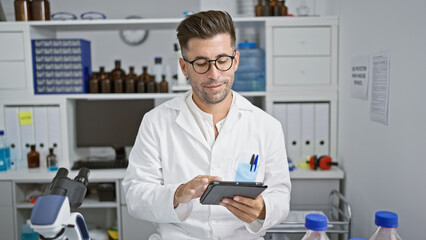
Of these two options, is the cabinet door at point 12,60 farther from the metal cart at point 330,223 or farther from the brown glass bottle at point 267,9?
the metal cart at point 330,223

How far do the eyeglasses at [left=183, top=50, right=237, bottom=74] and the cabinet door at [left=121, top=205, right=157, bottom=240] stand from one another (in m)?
1.52

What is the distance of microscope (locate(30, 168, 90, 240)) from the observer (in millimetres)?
804

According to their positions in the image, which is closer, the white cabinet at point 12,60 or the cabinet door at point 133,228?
the cabinet door at point 133,228

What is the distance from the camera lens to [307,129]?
2.79 meters

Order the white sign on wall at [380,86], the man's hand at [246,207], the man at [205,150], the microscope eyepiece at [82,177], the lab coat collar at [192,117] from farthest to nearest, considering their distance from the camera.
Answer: the white sign on wall at [380,86]
the lab coat collar at [192,117]
the man at [205,150]
the man's hand at [246,207]
the microscope eyepiece at [82,177]

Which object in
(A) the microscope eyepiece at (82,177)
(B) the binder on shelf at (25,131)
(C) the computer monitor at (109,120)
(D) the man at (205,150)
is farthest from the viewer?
(C) the computer monitor at (109,120)

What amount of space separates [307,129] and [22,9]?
214 cm

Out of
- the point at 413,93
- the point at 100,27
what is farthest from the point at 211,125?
the point at 100,27

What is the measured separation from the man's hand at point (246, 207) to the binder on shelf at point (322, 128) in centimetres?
150

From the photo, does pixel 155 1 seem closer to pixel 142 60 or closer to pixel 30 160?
pixel 142 60

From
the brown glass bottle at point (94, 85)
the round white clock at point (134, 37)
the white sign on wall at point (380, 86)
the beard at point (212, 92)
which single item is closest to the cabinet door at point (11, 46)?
the brown glass bottle at point (94, 85)

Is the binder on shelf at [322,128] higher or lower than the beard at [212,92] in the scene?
lower

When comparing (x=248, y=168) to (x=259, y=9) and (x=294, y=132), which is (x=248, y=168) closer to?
(x=294, y=132)

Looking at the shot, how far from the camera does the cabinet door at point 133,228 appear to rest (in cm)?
267
